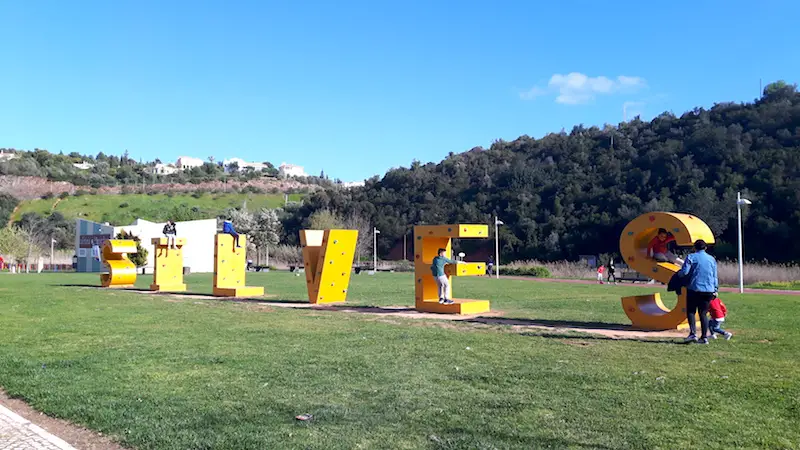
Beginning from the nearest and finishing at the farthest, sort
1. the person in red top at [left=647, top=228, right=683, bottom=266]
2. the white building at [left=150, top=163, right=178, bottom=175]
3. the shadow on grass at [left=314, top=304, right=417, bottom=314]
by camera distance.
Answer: the person in red top at [left=647, top=228, right=683, bottom=266], the shadow on grass at [left=314, top=304, right=417, bottom=314], the white building at [left=150, top=163, right=178, bottom=175]

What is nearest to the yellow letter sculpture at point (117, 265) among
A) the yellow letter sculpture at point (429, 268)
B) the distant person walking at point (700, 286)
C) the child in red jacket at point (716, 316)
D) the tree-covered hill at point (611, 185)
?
the yellow letter sculpture at point (429, 268)

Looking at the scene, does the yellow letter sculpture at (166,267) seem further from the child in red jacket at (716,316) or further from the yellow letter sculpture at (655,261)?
the child in red jacket at (716,316)

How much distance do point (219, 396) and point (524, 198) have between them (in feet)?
211

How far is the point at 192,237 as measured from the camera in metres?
58.3

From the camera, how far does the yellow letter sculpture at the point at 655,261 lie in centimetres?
1257

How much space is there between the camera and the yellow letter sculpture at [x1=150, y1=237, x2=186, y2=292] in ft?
88.7

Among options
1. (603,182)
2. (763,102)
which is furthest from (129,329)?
(763,102)

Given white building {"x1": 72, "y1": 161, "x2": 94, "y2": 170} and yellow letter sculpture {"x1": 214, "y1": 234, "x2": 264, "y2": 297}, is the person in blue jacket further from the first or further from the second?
white building {"x1": 72, "y1": 161, "x2": 94, "y2": 170}

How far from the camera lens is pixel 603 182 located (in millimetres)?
65625

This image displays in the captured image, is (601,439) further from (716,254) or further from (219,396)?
(716,254)

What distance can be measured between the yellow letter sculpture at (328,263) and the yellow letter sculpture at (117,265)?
1301cm

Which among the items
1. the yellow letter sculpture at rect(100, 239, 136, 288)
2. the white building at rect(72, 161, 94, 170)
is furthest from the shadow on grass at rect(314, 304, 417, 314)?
the white building at rect(72, 161, 94, 170)

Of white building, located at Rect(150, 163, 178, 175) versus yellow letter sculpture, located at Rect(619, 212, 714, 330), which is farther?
white building, located at Rect(150, 163, 178, 175)

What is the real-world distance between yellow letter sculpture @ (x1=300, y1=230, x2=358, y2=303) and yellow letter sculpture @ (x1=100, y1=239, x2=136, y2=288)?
42.7ft
